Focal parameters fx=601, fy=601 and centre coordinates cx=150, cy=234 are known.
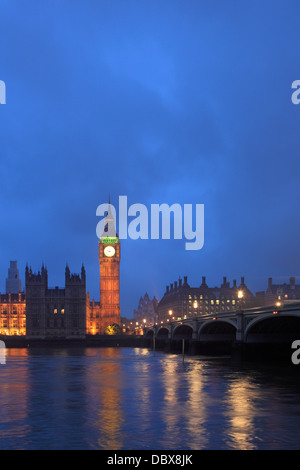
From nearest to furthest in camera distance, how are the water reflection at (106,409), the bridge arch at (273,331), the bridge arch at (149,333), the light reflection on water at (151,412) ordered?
the light reflection on water at (151,412) → the water reflection at (106,409) → the bridge arch at (273,331) → the bridge arch at (149,333)

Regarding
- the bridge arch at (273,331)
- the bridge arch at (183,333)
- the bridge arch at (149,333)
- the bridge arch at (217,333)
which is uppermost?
the bridge arch at (273,331)

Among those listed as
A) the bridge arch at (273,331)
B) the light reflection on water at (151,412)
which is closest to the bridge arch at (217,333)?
the bridge arch at (273,331)

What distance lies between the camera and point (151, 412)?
33.2 meters

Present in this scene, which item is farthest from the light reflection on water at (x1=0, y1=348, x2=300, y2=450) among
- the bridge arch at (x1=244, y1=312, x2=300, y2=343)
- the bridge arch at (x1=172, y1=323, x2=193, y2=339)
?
the bridge arch at (x1=172, y1=323, x2=193, y2=339)

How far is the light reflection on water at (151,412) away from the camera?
24.5 meters

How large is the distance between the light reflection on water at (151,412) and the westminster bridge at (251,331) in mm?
11702

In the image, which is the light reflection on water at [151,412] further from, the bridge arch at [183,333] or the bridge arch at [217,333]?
the bridge arch at [183,333]

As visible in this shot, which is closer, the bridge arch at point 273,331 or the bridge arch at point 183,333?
the bridge arch at point 273,331

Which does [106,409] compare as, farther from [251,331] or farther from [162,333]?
[162,333]

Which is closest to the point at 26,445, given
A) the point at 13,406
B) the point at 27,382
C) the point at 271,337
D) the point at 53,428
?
the point at 53,428

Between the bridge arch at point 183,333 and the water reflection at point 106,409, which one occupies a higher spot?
the water reflection at point 106,409

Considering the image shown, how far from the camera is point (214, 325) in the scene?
99688 mm

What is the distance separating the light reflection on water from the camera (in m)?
24.5
